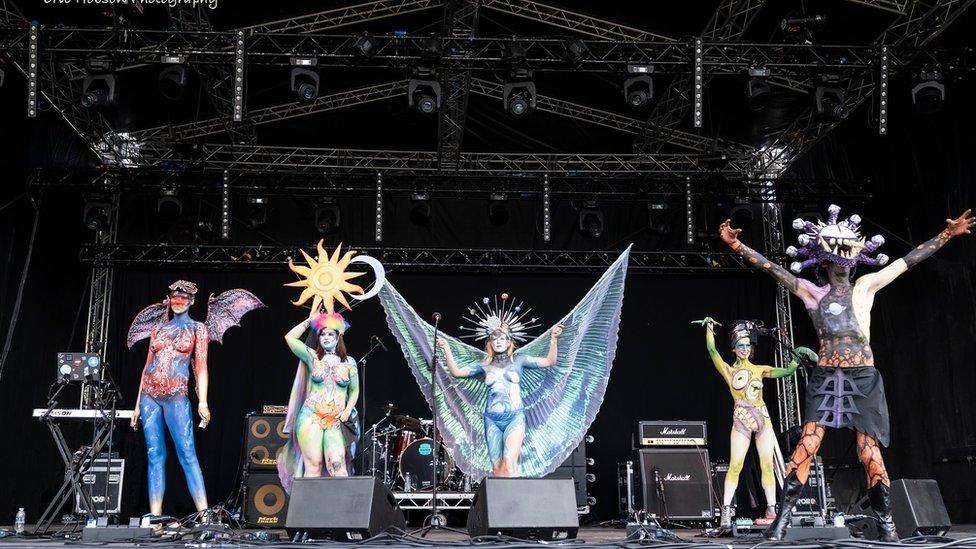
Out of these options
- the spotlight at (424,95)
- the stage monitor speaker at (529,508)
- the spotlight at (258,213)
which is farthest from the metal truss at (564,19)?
the stage monitor speaker at (529,508)

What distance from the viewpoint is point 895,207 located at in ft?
33.7

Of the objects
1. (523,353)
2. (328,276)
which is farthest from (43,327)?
(523,353)

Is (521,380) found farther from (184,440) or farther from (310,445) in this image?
(184,440)

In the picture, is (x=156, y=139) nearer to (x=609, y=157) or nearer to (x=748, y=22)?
(x=609, y=157)

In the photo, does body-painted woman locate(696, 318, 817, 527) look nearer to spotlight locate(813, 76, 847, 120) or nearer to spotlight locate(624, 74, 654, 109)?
spotlight locate(624, 74, 654, 109)

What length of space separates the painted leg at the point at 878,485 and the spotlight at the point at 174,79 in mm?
6582

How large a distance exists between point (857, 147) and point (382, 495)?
26.7 feet

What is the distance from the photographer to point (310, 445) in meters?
6.56

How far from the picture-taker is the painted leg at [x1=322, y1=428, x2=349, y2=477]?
6539 millimetres

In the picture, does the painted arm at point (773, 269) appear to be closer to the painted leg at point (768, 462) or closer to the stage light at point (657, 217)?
the painted leg at point (768, 462)

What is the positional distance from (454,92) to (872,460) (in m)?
6.31

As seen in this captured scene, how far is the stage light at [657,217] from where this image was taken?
11.3m

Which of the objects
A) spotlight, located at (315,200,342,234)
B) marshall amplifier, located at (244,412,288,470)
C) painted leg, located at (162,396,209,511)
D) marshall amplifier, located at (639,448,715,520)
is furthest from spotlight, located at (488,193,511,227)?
painted leg, located at (162,396,209,511)

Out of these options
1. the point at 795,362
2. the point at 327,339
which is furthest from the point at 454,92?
the point at 795,362
